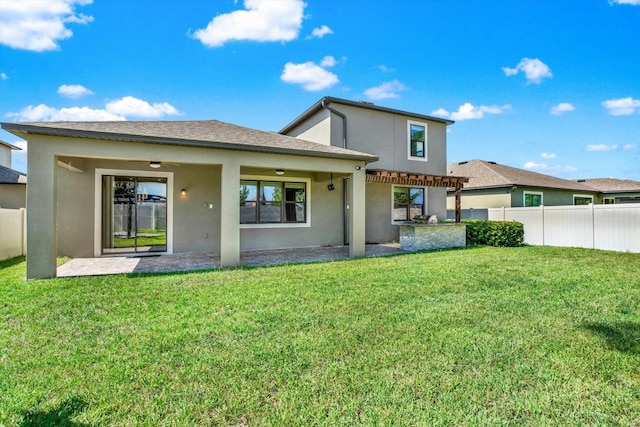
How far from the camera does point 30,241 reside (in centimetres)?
652

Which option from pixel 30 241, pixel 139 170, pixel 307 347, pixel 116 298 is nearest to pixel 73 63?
pixel 139 170

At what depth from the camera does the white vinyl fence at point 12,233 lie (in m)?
9.28

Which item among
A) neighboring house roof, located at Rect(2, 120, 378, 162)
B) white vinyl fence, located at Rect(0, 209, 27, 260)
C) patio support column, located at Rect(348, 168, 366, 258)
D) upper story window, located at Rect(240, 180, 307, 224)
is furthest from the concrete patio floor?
neighboring house roof, located at Rect(2, 120, 378, 162)

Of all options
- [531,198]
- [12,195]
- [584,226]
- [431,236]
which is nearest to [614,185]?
[531,198]

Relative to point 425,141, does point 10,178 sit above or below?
below

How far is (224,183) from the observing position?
26.3ft

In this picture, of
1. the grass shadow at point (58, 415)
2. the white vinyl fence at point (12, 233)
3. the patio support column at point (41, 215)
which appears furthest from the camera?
the white vinyl fence at point (12, 233)

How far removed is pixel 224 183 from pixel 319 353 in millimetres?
5734

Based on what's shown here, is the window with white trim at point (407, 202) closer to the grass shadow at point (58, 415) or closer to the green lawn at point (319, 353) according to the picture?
the green lawn at point (319, 353)

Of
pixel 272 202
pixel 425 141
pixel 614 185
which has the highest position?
pixel 425 141

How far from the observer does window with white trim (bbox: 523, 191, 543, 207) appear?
18.8 meters

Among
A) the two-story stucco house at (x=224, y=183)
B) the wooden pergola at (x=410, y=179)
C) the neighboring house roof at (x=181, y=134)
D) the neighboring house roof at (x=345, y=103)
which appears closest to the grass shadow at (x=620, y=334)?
the two-story stucco house at (x=224, y=183)

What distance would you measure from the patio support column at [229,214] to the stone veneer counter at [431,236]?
6.43 meters

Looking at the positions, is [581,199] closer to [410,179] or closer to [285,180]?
[410,179]
